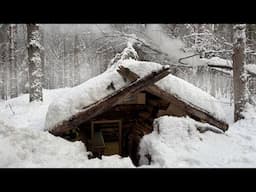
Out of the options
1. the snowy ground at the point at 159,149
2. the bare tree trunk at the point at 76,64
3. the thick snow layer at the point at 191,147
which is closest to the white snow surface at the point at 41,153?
the snowy ground at the point at 159,149

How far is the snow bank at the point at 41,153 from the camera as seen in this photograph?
351 cm

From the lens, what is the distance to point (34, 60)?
10078 millimetres

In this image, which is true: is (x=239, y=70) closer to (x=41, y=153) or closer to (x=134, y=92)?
(x=134, y=92)

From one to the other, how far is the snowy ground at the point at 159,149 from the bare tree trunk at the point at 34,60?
4.50 m

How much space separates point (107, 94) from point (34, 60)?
590 centimetres

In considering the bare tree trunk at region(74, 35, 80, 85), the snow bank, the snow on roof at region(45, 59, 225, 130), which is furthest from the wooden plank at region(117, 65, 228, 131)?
the bare tree trunk at region(74, 35, 80, 85)

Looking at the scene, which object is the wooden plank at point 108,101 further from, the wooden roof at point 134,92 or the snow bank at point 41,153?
the snow bank at point 41,153

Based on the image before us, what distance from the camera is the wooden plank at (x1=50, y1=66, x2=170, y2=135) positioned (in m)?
5.27

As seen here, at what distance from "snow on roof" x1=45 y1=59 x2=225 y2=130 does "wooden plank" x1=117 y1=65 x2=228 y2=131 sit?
0.40 ft

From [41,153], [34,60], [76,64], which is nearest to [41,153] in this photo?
[41,153]

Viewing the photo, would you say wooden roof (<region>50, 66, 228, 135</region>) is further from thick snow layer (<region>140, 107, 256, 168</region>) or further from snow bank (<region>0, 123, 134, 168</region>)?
snow bank (<region>0, 123, 134, 168</region>)
